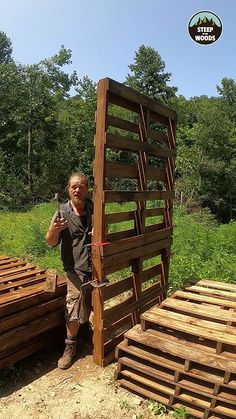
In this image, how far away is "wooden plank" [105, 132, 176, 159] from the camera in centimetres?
418

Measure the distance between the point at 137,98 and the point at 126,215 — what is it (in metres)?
1.41

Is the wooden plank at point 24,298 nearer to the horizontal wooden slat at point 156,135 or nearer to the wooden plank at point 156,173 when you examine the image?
the wooden plank at point 156,173

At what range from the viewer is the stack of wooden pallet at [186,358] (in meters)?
3.35

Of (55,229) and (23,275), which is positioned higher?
(55,229)

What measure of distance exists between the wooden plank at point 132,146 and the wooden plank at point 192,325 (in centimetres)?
187

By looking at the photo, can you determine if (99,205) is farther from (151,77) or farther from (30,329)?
(151,77)

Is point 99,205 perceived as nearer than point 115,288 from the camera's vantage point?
Yes

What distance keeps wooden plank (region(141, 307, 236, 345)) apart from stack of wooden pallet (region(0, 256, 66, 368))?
119cm

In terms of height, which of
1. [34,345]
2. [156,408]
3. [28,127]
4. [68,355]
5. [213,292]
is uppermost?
[28,127]

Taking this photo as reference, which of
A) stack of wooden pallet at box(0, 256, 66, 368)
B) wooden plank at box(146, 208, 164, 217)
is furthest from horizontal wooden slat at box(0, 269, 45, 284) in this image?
wooden plank at box(146, 208, 164, 217)

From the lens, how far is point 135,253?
15.7 ft

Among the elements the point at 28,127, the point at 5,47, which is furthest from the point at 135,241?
the point at 5,47

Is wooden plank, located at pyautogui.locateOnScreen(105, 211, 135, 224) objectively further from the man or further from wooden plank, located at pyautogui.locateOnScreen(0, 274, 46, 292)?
wooden plank, located at pyautogui.locateOnScreen(0, 274, 46, 292)

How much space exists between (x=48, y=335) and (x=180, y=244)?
17.8ft
